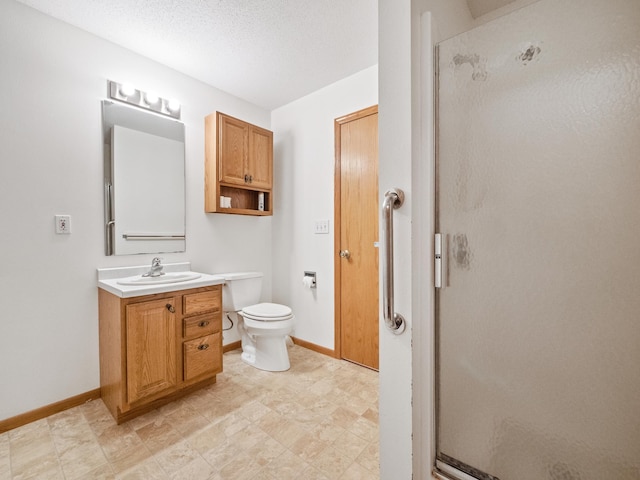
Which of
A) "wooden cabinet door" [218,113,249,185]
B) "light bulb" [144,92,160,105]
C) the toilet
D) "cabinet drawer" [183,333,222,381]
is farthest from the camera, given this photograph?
"wooden cabinet door" [218,113,249,185]

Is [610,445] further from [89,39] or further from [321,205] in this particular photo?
[89,39]

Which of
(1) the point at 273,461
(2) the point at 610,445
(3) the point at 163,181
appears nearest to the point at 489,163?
(2) the point at 610,445

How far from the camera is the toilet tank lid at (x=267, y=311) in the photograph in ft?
7.15

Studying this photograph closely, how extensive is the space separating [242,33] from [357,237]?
1.63 meters

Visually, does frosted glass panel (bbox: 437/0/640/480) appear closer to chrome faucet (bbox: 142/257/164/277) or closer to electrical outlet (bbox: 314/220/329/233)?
electrical outlet (bbox: 314/220/329/233)

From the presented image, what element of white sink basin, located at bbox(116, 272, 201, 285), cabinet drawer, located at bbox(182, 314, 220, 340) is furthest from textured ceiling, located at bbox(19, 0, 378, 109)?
cabinet drawer, located at bbox(182, 314, 220, 340)

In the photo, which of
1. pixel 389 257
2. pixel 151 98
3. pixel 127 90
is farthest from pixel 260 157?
pixel 389 257

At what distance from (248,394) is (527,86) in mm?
2102

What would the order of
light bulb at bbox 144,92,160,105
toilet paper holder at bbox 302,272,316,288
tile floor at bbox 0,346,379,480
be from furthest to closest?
toilet paper holder at bbox 302,272,316,288 < light bulb at bbox 144,92,160,105 < tile floor at bbox 0,346,379,480

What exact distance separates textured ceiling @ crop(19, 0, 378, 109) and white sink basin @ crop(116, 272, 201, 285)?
1584mm

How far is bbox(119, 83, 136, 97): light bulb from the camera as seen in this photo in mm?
1929

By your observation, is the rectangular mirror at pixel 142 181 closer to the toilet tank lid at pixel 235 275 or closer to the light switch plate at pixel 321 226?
the toilet tank lid at pixel 235 275

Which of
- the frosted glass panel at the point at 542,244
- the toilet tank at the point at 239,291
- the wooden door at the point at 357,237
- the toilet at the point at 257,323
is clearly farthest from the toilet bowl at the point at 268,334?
the frosted glass panel at the point at 542,244

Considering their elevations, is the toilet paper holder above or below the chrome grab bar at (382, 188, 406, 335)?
below
